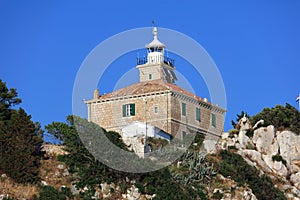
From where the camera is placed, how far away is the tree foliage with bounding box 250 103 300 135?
89812mm

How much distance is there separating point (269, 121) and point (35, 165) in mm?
21637

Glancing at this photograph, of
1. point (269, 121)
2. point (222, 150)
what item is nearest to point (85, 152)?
point (222, 150)

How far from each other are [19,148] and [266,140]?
20.5 metres

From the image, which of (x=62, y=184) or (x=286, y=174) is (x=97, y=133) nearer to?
(x=62, y=184)

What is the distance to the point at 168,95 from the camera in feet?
289

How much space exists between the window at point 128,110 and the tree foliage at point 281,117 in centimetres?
889

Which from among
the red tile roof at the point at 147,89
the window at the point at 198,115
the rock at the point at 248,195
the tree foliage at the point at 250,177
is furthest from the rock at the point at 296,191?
the red tile roof at the point at 147,89

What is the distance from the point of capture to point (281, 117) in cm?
9050

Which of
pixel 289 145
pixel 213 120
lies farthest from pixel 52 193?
pixel 213 120

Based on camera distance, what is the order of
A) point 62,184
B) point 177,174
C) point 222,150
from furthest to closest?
point 222,150, point 177,174, point 62,184

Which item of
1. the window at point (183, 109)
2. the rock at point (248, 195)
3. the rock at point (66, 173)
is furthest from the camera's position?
the window at point (183, 109)

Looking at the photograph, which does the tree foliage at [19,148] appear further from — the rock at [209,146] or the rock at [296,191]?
the rock at [296,191]

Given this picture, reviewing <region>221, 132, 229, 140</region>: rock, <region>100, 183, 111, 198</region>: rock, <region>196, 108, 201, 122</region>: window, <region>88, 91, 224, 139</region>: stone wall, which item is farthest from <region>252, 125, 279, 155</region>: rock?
<region>100, 183, 111, 198</region>: rock

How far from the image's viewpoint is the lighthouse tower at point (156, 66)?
309 feet
